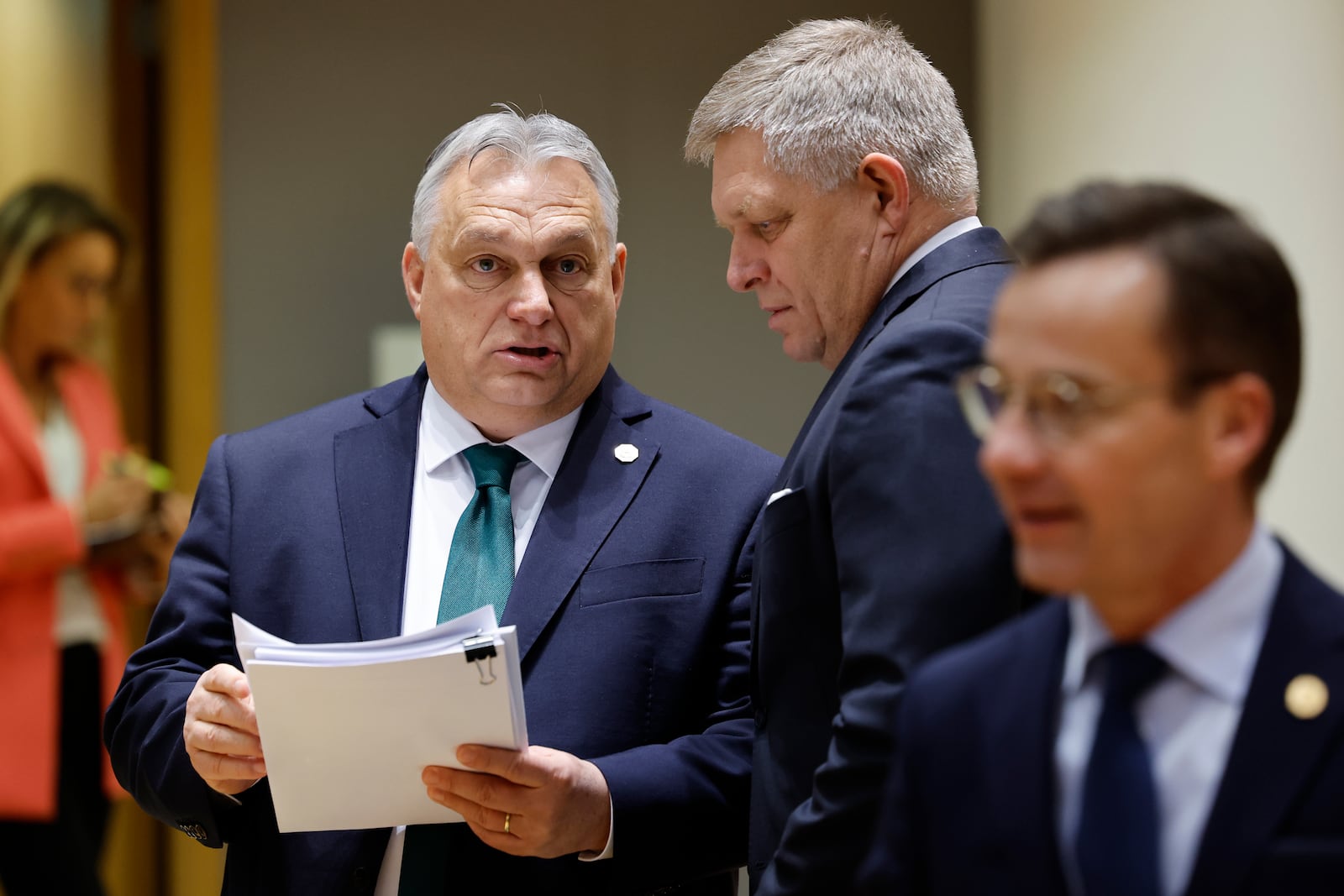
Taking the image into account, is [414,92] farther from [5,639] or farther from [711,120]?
[711,120]

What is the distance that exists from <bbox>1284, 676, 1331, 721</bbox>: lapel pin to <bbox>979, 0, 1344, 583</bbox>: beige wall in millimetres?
1248

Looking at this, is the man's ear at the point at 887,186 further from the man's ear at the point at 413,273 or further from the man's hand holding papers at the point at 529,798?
the man's ear at the point at 413,273

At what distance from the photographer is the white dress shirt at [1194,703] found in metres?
1.08

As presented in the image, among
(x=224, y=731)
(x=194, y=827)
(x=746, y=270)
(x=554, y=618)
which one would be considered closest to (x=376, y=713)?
(x=224, y=731)

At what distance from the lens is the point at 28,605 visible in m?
2.94

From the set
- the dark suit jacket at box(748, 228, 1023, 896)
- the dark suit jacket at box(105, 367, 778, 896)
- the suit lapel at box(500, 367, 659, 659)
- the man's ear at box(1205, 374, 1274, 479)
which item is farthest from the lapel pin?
the suit lapel at box(500, 367, 659, 659)

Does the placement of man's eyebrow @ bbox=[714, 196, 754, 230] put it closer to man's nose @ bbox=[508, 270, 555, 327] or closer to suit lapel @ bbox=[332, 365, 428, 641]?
man's nose @ bbox=[508, 270, 555, 327]

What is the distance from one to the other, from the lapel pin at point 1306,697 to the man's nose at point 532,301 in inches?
58.9

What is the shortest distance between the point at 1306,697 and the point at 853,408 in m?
0.64

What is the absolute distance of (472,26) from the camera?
3945 millimetres

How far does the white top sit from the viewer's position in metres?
2.99

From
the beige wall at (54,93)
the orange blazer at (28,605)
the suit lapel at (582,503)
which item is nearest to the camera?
the suit lapel at (582,503)

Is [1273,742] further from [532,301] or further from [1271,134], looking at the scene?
[1271,134]

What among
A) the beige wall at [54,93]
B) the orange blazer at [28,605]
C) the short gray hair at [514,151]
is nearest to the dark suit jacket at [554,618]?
the short gray hair at [514,151]
